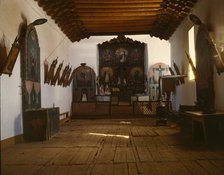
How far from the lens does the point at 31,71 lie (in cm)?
838

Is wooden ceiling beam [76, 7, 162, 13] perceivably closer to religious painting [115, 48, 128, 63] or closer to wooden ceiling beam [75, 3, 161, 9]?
wooden ceiling beam [75, 3, 161, 9]

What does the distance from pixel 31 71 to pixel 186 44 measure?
5.55 metres

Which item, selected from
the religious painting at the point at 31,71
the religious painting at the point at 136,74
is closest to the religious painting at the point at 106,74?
the religious painting at the point at 136,74

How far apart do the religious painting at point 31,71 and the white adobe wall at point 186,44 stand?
426 cm

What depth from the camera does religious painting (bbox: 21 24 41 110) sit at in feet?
25.6

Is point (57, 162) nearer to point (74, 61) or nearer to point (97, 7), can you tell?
point (97, 7)

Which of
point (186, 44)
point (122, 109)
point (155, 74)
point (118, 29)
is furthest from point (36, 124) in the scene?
point (155, 74)

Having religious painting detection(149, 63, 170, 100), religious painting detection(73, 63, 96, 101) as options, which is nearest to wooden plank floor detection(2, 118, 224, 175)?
religious painting detection(73, 63, 96, 101)

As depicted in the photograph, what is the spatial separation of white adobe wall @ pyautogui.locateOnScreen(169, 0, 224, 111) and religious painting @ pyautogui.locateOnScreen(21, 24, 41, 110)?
14.0ft

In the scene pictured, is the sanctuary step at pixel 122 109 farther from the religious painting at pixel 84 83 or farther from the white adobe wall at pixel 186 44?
the white adobe wall at pixel 186 44

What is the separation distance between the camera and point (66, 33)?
14.0 meters

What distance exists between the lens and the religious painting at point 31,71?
781 centimetres

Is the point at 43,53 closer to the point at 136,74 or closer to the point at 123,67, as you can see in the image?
the point at 123,67

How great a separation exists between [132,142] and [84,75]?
39.0ft
